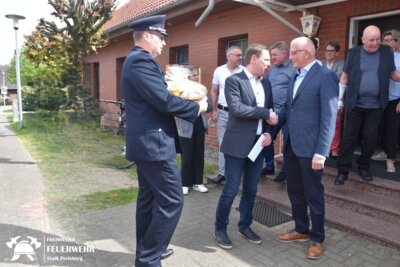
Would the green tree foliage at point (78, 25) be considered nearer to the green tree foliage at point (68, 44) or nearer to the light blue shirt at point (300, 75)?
the green tree foliage at point (68, 44)

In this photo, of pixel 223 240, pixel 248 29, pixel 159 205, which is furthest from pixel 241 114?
pixel 248 29

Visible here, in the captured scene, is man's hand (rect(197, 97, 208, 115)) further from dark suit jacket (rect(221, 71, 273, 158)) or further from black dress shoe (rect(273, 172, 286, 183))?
black dress shoe (rect(273, 172, 286, 183))

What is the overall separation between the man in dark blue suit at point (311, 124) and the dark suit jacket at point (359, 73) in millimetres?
1202

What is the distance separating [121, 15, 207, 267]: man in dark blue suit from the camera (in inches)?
99.7

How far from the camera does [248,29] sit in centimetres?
719

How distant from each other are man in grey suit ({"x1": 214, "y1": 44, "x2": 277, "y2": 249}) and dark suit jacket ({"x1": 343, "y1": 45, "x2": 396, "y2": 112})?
1342 mm

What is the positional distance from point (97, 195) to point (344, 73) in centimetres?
374

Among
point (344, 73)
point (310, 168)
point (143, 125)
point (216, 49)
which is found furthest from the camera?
point (216, 49)

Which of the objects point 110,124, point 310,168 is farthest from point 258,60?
point 110,124

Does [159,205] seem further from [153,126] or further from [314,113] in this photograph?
[314,113]

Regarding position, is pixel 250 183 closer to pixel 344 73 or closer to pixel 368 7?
pixel 344 73

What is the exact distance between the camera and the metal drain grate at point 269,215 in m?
Result: 4.05

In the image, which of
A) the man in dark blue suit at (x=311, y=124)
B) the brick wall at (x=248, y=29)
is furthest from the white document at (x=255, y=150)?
the brick wall at (x=248, y=29)

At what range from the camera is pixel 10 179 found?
575 cm
